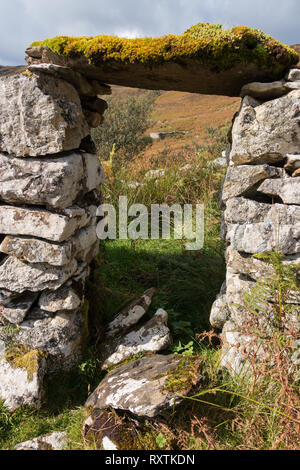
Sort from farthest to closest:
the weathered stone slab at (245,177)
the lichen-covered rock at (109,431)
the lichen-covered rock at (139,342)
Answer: the lichen-covered rock at (139,342) → the weathered stone slab at (245,177) → the lichen-covered rock at (109,431)

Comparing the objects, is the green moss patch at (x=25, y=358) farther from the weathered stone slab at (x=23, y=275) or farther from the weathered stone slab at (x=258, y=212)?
the weathered stone slab at (x=258, y=212)

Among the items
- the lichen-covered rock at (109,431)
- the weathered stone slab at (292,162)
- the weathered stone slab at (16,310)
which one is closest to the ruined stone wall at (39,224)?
the weathered stone slab at (16,310)

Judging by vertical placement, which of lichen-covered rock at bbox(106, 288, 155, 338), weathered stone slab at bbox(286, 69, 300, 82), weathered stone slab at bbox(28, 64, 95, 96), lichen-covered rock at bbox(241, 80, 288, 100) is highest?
weathered stone slab at bbox(28, 64, 95, 96)

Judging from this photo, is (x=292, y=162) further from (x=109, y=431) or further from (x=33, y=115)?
(x=109, y=431)

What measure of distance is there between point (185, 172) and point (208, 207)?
120 cm

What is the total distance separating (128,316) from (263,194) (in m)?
1.64

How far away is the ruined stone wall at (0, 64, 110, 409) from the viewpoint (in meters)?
2.47

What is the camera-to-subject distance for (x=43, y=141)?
250 cm

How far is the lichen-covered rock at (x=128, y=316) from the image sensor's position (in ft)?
10.0

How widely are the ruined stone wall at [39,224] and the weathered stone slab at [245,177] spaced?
48.9 inches

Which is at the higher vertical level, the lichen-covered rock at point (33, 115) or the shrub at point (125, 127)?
the shrub at point (125, 127)

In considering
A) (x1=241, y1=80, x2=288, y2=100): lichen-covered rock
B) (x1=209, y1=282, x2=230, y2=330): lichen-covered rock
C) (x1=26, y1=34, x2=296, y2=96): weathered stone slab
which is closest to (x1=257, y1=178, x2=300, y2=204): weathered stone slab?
(x1=241, y1=80, x2=288, y2=100): lichen-covered rock

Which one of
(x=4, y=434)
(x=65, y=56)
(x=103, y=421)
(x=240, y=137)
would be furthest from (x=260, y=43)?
(x=4, y=434)

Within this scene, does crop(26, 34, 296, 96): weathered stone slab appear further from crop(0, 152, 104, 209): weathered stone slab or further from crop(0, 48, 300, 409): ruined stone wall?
crop(0, 152, 104, 209): weathered stone slab
